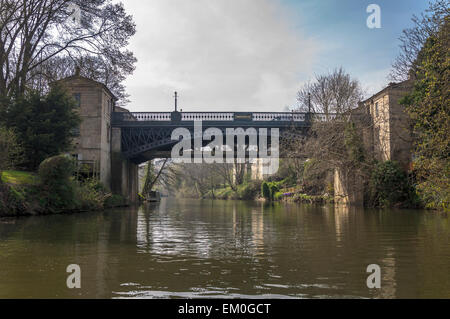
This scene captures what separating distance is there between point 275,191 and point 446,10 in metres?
37.6


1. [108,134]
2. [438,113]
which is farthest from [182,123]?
[438,113]

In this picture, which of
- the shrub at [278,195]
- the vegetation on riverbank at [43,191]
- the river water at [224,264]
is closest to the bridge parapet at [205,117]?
the vegetation on riverbank at [43,191]

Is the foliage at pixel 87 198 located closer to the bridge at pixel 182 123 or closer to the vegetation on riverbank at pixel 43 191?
the vegetation on riverbank at pixel 43 191

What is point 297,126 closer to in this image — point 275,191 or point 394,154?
point 394,154

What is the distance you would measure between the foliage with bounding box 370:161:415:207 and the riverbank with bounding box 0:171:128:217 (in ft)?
55.4

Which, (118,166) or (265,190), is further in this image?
(265,190)

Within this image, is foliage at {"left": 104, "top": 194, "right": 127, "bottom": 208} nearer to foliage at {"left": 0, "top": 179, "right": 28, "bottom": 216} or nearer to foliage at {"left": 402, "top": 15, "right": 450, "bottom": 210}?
foliage at {"left": 0, "top": 179, "right": 28, "bottom": 216}

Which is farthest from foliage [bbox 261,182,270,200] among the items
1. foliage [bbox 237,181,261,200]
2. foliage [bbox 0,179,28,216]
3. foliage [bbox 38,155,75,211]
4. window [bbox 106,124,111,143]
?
foliage [bbox 0,179,28,216]

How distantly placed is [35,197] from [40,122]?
490 centimetres

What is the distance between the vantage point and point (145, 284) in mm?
5008

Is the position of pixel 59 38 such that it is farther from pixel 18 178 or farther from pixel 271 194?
pixel 271 194

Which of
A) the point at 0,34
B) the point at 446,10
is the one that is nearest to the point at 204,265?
the point at 446,10

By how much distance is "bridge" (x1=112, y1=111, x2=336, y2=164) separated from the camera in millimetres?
30578

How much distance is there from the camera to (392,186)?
2447cm
